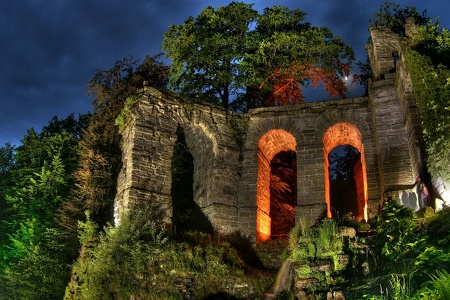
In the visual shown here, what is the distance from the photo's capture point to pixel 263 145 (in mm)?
18469

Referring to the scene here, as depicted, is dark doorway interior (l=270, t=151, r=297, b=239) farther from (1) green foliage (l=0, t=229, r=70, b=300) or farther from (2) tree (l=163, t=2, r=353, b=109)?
(1) green foliage (l=0, t=229, r=70, b=300)

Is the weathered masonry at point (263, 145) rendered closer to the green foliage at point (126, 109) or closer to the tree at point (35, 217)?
the green foliage at point (126, 109)

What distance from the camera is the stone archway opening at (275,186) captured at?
57.2 ft

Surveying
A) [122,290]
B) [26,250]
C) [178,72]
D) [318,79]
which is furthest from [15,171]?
[318,79]

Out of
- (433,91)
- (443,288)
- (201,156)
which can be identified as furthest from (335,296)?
(201,156)

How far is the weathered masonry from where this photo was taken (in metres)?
15.5

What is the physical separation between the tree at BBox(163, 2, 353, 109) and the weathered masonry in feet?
8.14

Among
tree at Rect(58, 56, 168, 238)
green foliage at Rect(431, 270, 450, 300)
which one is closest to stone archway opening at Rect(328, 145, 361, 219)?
tree at Rect(58, 56, 168, 238)

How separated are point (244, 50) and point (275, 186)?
6524mm

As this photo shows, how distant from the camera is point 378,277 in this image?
8195 mm

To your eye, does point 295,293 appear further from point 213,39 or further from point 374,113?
point 213,39

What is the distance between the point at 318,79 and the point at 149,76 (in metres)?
7.98

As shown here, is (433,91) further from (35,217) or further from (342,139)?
(35,217)

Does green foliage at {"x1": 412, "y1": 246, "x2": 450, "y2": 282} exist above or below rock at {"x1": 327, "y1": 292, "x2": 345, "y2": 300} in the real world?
above
